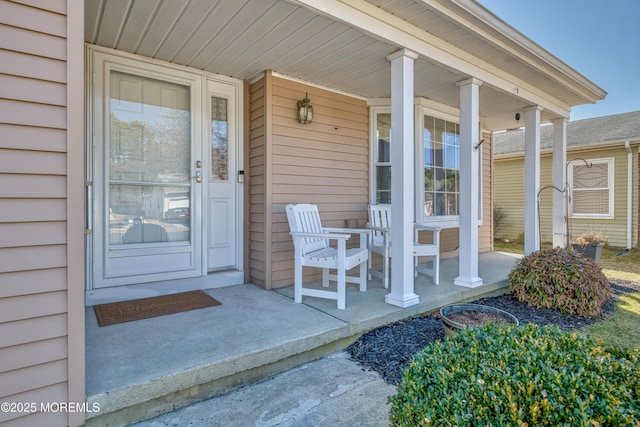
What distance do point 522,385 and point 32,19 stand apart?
2394mm

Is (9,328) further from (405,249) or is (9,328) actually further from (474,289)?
(474,289)

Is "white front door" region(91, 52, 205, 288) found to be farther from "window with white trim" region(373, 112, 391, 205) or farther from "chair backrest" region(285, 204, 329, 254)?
"window with white trim" region(373, 112, 391, 205)

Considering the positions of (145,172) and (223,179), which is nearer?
(145,172)

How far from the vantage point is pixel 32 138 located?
1.50 m

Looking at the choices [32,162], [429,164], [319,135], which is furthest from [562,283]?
[32,162]

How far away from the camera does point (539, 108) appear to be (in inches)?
192

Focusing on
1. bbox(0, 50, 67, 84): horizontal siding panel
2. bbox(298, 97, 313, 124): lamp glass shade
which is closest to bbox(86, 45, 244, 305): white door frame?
bbox(298, 97, 313, 124): lamp glass shade

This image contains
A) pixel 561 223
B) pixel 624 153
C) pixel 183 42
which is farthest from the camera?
pixel 624 153

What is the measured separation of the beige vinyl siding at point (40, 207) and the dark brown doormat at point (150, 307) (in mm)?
1070

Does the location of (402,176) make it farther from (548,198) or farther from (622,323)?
(548,198)

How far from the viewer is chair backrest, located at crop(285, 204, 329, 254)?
3289 mm

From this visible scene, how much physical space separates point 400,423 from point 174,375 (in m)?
1.27

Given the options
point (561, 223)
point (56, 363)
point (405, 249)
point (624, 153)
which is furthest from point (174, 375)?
point (624, 153)

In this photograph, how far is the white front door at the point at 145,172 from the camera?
10.1 ft
